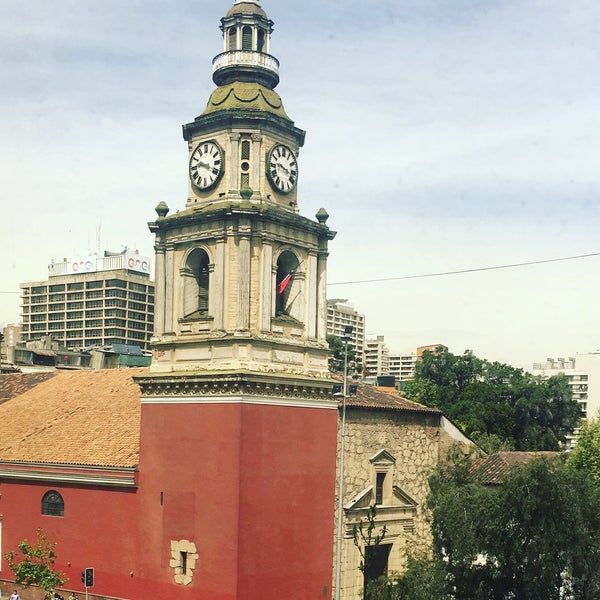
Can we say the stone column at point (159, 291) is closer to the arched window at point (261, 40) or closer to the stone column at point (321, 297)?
the stone column at point (321, 297)

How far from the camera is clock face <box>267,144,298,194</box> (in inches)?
1243

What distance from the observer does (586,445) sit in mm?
42562

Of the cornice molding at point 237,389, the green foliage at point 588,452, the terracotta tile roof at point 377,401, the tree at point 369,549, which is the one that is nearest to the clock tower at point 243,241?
the cornice molding at point 237,389

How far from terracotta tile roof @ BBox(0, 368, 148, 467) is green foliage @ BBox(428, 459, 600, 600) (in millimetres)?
11614

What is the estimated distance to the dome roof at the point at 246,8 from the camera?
32.5m

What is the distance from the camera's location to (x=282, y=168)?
1265 inches

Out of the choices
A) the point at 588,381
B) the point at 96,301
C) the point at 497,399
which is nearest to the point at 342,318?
the point at 96,301

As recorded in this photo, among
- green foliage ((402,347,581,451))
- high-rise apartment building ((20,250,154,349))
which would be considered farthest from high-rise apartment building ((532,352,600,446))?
high-rise apartment building ((20,250,154,349))

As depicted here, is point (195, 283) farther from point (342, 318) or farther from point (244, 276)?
point (342, 318)

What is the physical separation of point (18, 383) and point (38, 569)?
49.7 feet

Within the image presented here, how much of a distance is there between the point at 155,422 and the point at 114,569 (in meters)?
5.49

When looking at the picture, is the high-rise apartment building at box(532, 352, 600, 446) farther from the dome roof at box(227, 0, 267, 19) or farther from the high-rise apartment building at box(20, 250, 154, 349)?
the high-rise apartment building at box(20, 250, 154, 349)

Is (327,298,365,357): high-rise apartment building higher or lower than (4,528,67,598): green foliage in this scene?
higher

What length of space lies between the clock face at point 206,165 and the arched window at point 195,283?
8.11 ft
